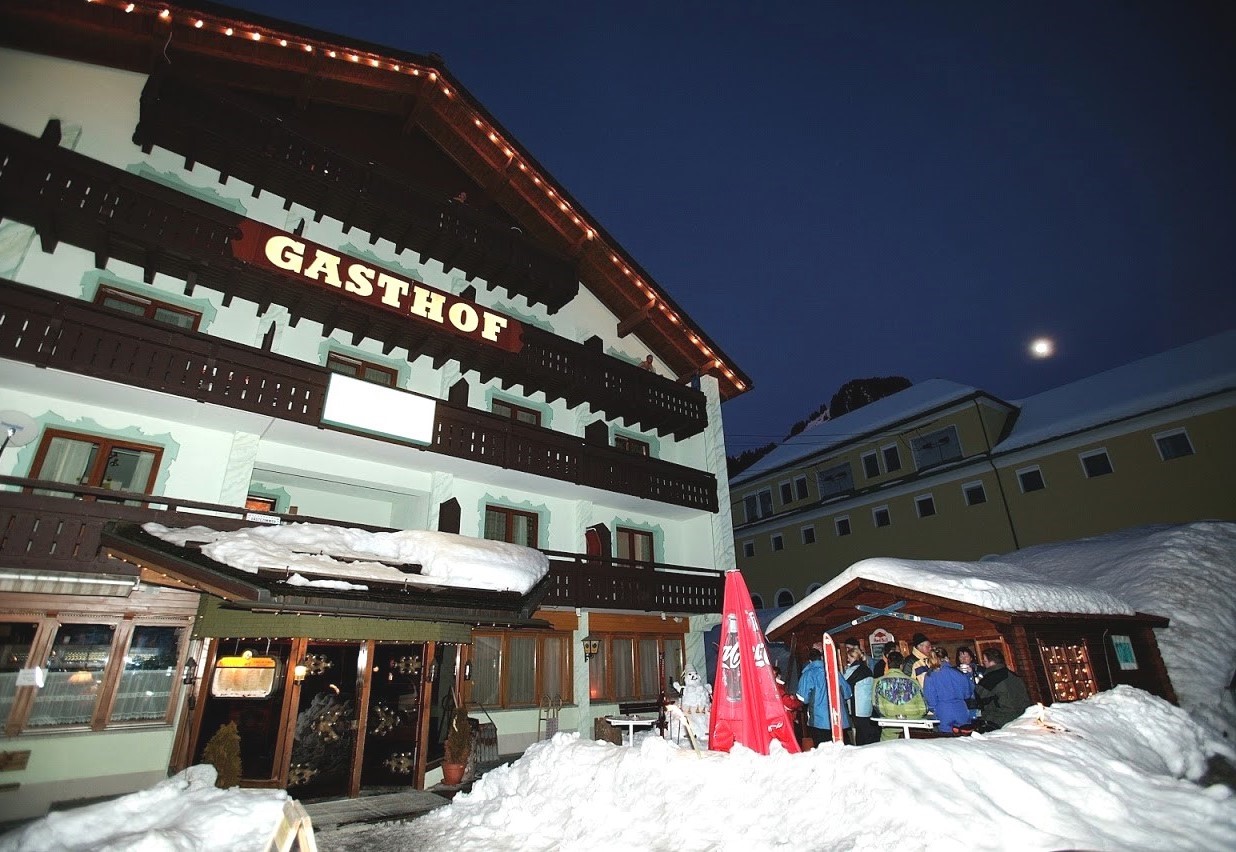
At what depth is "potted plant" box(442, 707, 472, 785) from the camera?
1243cm

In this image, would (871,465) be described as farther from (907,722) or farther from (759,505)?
(907,722)

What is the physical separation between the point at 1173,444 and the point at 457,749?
27.8 metres

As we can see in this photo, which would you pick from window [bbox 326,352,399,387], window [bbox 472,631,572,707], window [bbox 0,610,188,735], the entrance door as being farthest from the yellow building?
window [bbox 0,610,188,735]

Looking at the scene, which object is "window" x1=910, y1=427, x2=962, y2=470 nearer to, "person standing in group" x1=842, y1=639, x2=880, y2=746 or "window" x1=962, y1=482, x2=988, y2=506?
"window" x1=962, y1=482, x2=988, y2=506

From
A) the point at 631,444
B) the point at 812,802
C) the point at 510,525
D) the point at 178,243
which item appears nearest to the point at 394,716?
the point at 510,525

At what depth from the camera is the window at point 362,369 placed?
16.1 metres

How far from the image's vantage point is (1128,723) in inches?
346

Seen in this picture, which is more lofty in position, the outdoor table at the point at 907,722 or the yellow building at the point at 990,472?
the yellow building at the point at 990,472

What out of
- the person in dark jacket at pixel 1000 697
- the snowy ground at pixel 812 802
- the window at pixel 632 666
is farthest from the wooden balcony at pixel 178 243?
the person in dark jacket at pixel 1000 697

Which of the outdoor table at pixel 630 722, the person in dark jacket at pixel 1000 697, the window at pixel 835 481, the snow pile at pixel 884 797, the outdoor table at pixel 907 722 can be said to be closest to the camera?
the snow pile at pixel 884 797

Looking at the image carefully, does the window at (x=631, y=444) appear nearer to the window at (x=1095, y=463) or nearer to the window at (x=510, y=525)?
the window at (x=510, y=525)

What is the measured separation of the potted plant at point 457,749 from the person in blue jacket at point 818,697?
23.4ft

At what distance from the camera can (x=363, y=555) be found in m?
11.8

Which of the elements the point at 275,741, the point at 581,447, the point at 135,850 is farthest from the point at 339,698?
the point at 581,447
